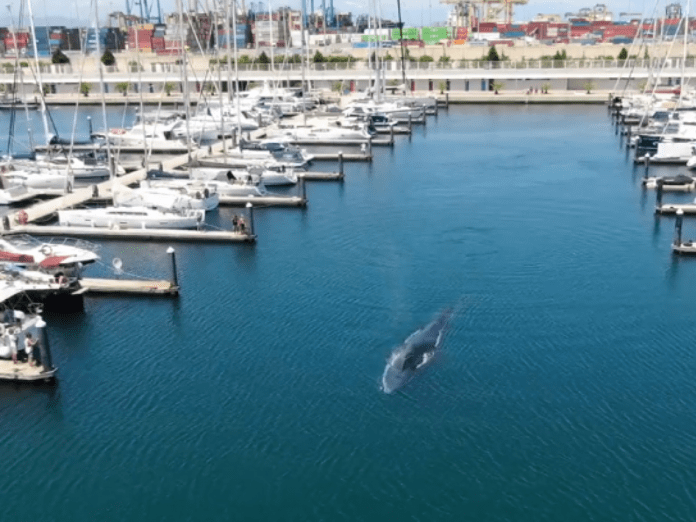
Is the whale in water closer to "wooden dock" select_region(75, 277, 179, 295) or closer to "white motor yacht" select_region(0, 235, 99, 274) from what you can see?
"wooden dock" select_region(75, 277, 179, 295)

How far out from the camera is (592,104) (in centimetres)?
9594

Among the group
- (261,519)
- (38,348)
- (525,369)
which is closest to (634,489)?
(525,369)

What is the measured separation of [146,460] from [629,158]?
162ft

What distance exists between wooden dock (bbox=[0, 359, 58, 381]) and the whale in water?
397 inches

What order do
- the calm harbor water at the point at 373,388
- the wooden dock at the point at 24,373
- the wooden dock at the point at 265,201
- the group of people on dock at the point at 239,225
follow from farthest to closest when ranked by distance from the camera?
the wooden dock at the point at 265,201
the group of people on dock at the point at 239,225
the wooden dock at the point at 24,373
the calm harbor water at the point at 373,388

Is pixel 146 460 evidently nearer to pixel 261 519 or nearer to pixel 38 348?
A: pixel 261 519

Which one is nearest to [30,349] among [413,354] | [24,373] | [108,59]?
[24,373]

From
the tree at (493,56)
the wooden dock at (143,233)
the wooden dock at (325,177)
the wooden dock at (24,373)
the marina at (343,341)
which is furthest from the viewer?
the tree at (493,56)

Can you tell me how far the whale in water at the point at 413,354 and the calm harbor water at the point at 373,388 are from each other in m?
0.43

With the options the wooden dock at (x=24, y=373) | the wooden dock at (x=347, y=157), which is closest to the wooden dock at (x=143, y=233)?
the wooden dock at (x=24, y=373)

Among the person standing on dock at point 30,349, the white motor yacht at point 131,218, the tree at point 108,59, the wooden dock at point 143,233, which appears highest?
the tree at point 108,59

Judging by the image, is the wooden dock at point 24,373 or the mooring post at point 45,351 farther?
the wooden dock at point 24,373

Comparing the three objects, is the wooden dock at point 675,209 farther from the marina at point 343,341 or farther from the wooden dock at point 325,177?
the wooden dock at point 325,177

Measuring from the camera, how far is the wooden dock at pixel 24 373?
81.5ft
